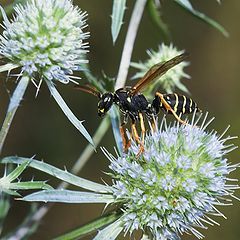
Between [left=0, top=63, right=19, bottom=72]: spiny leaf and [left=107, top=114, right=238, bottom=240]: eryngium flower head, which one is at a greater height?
[left=0, top=63, right=19, bottom=72]: spiny leaf

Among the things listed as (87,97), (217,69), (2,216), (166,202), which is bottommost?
(2,216)

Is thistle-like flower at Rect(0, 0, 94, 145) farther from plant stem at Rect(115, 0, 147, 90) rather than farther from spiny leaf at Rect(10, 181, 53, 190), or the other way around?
plant stem at Rect(115, 0, 147, 90)

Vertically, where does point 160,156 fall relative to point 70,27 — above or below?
below

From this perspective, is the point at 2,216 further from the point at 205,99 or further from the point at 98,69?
the point at 205,99

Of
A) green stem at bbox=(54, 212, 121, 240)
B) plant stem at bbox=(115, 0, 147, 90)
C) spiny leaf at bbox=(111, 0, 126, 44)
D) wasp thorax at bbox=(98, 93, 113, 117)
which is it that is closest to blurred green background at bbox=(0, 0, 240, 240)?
plant stem at bbox=(115, 0, 147, 90)

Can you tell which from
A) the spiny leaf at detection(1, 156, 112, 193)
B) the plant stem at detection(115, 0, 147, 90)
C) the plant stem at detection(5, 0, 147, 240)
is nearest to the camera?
the spiny leaf at detection(1, 156, 112, 193)

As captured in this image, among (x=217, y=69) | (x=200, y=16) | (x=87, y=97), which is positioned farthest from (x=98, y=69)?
(x=200, y=16)

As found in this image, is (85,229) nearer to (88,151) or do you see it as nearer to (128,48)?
(88,151)
